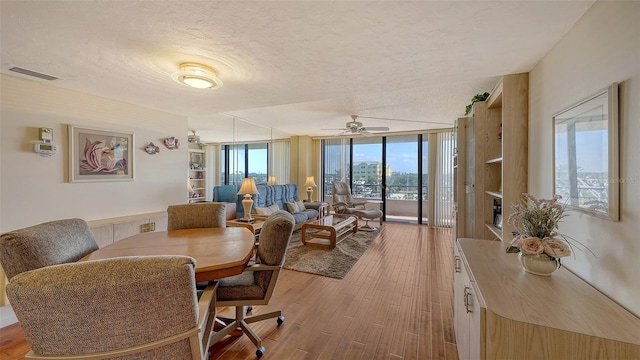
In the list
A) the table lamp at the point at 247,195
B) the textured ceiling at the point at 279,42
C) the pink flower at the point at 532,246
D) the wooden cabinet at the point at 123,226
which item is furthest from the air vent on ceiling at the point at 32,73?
the pink flower at the point at 532,246

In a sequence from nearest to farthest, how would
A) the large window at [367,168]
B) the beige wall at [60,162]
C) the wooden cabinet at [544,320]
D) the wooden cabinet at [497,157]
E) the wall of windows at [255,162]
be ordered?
the wooden cabinet at [544,320] < the wooden cabinet at [497,157] < the beige wall at [60,162] < the large window at [367,168] < the wall of windows at [255,162]

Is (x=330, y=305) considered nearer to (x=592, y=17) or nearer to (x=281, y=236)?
(x=281, y=236)

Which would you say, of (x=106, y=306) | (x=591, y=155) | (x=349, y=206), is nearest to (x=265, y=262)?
(x=106, y=306)

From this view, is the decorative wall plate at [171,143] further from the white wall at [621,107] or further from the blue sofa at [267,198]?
the white wall at [621,107]

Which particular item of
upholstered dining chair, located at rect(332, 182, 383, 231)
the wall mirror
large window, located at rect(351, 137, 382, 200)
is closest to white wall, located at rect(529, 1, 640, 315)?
the wall mirror

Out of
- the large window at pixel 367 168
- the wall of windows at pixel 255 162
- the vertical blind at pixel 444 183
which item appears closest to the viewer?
the vertical blind at pixel 444 183

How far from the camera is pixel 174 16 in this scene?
1393 mm

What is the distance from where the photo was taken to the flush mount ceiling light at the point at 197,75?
1.94 m

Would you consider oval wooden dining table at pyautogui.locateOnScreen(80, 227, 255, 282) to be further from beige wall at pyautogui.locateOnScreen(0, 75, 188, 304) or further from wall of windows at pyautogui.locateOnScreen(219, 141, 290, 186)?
wall of windows at pyautogui.locateOnScreen(219, 141, 290, 186)

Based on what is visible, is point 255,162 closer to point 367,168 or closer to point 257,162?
point 257,162

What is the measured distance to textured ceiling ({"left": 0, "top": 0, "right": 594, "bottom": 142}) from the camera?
4.38ft

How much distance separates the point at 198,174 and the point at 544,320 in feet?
25.3

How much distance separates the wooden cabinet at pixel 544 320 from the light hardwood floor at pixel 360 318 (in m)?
0.69

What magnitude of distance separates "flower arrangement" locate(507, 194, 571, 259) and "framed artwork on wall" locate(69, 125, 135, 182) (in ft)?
13.0
